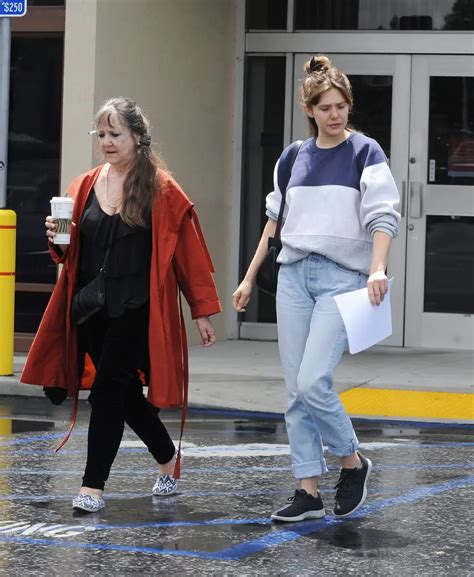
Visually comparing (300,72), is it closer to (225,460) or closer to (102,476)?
(225,460)

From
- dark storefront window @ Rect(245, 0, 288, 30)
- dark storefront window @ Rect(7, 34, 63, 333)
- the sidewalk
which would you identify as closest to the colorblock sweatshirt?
the sidewalk

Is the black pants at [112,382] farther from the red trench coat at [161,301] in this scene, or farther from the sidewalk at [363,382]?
the sidewalk at [363,382]

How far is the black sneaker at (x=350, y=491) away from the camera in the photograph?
6.02 metres

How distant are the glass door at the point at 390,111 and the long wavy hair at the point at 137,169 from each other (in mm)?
6911

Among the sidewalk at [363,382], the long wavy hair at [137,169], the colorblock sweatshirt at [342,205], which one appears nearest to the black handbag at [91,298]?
the long wavy hair at [137,169]

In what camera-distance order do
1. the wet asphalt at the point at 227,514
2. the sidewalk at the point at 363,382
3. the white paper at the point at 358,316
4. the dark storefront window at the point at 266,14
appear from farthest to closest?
the dark storefront window at the point at 266,14
the sidewalk at the point at 363,382
the white paper at the point at 358,316
the wet asphalt at the point at 227,514

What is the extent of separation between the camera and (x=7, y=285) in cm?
1041

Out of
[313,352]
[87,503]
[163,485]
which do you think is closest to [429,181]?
[163,485]

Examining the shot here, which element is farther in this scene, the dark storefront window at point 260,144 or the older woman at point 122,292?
the dark storefront window at point 260,144

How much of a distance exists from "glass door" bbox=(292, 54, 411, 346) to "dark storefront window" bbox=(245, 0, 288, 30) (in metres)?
0.63

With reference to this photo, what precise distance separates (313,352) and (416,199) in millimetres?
7326

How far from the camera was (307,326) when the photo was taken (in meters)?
5.94

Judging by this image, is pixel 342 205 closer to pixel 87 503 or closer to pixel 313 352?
pixel 313 352

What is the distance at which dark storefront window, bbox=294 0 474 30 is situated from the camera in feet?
42.5
